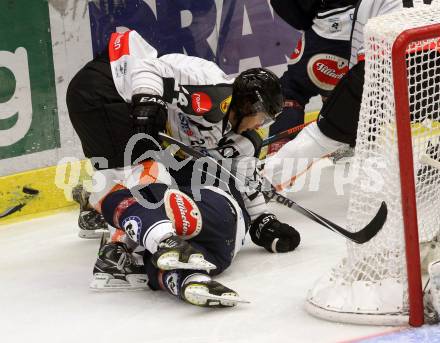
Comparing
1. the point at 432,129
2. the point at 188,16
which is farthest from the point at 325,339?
the point at 188,16

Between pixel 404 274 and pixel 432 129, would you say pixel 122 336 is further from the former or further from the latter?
pixel 432 129

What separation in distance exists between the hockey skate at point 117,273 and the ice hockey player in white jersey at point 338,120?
977 millimetres

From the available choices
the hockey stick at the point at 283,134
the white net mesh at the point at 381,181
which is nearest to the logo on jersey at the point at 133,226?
the white net mesh at the point at 381,181

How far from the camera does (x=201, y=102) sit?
3.62m

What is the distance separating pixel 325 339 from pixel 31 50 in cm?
214

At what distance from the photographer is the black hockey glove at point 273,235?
3877 mm

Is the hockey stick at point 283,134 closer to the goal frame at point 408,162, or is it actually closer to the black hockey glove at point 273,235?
the black hockey glove at point 273,235

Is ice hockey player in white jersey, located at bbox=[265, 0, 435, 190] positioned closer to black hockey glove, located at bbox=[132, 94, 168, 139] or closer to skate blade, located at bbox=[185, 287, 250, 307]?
black hockey glove, located at bbox=[132, 94, 168, 139]

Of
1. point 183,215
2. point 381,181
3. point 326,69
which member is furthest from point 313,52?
point 381,181

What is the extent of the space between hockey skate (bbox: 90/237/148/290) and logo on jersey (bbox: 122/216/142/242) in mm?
147

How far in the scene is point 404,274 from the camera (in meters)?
3.00

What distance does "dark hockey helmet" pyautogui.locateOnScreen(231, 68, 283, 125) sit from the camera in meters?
3.52

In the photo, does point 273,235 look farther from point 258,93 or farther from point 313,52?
point 313,52

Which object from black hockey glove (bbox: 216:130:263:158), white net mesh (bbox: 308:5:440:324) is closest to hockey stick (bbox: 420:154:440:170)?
white net mesh (bbox: 308:5:440:324)
